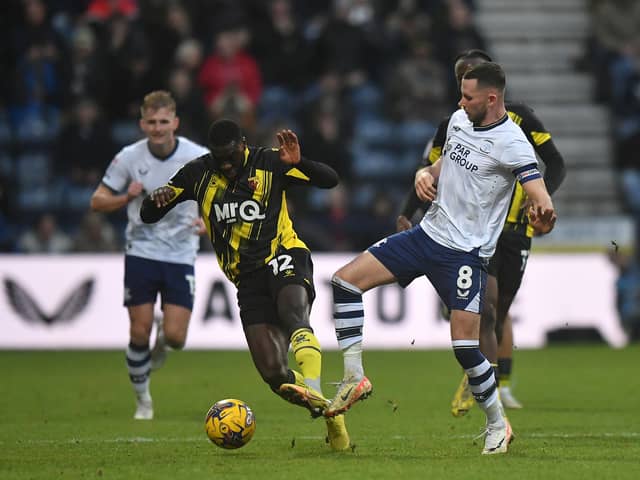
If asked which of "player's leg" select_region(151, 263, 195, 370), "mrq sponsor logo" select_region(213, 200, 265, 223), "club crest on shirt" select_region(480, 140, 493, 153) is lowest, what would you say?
"player's leg" select_region(151, 263, 195, 370)

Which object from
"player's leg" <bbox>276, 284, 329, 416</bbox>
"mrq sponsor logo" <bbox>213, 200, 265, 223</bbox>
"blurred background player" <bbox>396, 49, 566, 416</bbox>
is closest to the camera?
"player's leg" <bbox>276, 284, 329, 416</bbox>

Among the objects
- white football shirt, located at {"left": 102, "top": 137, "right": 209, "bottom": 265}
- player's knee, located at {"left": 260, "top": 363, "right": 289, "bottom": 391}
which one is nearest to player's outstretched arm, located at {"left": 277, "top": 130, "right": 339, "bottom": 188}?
player's knee, located at {"left": 260, "top": 363, "right": 289, "bottom": 391}

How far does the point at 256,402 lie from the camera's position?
11.9 meters

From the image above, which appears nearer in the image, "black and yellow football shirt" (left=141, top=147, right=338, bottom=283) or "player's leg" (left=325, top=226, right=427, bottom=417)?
"player's leg" (left=325, top=226, right=427, bottom=417)

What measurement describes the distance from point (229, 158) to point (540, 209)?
6.93 ft

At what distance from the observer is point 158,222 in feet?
36.2

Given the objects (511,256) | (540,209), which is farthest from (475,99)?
(511,256)

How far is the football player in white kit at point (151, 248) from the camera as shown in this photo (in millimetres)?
10982

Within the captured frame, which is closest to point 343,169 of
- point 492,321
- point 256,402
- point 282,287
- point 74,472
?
point 256,402

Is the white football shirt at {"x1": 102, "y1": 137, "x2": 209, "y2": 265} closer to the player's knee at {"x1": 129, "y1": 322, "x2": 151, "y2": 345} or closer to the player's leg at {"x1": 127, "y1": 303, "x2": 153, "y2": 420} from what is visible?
the player's leg at {"x1": 127, "y1": 303, "x2": 153, "y2": 420}

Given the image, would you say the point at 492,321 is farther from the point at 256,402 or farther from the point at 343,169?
the point at 343,169

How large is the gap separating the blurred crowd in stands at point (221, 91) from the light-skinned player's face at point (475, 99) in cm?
1051

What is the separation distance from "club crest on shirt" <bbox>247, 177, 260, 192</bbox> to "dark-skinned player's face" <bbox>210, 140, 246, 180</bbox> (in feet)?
0.32

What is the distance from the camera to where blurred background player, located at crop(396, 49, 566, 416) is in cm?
973
